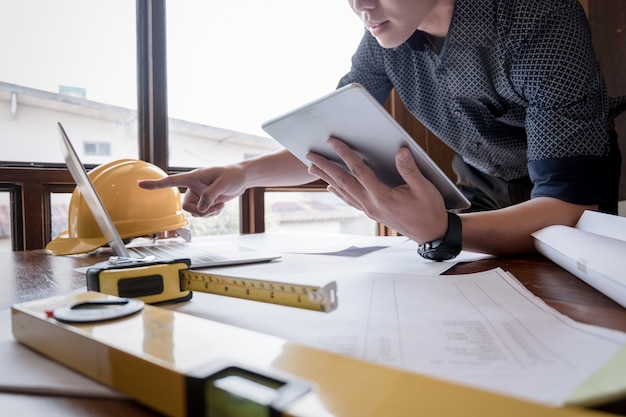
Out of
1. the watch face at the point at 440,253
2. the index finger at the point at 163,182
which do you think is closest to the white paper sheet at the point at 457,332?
the watch face at the point at 440,253

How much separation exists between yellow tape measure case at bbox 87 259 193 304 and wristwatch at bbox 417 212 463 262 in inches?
17.2

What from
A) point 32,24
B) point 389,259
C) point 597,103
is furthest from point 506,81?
point 32,24

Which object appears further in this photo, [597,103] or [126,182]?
[126,182]

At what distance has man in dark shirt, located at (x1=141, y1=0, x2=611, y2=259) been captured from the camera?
0.77 meters

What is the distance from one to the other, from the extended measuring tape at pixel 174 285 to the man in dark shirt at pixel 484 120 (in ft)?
1.06

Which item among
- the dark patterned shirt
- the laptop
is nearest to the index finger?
the laptop

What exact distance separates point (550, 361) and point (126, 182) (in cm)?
106

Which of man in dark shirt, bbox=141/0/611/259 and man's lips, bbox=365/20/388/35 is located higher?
man's lips, bbox=365/20/388/35

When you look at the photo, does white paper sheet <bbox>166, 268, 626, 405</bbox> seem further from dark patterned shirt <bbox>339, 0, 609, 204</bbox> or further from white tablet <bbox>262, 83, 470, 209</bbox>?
dark patterned shirt <bbox>339, 0, 609, 204</bbox>

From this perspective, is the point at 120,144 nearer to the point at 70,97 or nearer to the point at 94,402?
the point at 70,97

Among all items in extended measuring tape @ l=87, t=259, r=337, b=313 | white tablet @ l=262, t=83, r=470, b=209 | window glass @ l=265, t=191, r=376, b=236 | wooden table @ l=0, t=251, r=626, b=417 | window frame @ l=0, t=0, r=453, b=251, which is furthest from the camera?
window glass @ l=265, t=191, r=376, b=236

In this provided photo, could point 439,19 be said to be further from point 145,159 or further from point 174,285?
point 145,159

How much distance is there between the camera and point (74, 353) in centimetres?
30

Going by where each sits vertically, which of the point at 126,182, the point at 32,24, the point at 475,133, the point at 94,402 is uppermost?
the point at 32,24
